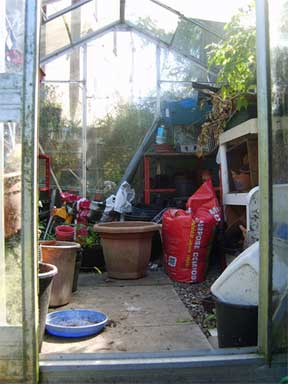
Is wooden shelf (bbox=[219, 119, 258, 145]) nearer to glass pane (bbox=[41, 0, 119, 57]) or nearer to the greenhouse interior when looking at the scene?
the greenhouse interior

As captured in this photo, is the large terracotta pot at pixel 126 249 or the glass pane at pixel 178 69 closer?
the large terracotta pot at pixel 126 249

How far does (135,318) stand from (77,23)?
14.3ft

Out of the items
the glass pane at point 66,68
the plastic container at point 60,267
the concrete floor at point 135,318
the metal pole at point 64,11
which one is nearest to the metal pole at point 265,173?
the concrete floor at point 135,318

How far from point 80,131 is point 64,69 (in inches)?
35.8

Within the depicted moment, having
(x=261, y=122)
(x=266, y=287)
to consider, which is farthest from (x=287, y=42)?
(x=266, y=287)

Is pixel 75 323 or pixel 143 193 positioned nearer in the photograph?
pixel 75 323

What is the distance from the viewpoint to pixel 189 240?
3617 millimetres

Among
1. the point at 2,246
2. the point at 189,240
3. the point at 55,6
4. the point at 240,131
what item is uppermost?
the point at 55,6

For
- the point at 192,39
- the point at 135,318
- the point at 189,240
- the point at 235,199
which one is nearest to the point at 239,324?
the point at 135,318

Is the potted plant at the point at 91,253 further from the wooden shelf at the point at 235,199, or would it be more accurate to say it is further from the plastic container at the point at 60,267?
the wooden shelf at the point at 235,199

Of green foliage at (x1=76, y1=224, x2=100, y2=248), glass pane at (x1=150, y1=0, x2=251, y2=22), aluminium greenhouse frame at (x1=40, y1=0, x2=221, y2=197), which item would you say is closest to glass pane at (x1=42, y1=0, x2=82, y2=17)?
aluminium greenhouse frame at (x1=40, y1=0, x2=221, y2=197)

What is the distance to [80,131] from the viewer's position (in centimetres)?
589

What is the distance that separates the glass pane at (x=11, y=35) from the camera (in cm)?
160

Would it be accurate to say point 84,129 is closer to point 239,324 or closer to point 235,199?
point 235,199
